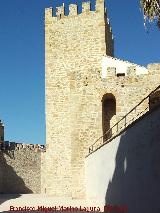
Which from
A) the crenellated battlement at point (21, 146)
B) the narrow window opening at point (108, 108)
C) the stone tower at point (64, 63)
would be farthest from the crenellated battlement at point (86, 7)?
the crenellated battlement at point (21, 146)

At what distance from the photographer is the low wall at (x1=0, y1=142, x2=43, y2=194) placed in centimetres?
3328

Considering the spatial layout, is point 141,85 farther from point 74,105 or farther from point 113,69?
point 74,105

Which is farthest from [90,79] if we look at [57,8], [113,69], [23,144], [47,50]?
[23,144]

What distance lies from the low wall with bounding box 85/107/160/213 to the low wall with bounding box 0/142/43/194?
60.5 ft

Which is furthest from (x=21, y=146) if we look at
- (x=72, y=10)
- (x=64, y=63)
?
(x=72, y=10)

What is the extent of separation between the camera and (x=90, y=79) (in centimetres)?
2166

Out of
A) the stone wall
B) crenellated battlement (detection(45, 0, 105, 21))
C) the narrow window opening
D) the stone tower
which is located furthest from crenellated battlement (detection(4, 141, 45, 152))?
the narrow window opening

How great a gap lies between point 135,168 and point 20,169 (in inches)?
987

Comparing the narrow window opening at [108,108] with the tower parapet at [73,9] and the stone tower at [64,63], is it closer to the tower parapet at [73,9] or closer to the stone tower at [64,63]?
the stone tower at [64,63]

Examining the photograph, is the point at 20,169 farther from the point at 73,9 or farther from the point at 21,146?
the point at 73,9

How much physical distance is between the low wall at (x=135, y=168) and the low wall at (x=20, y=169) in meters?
18.4

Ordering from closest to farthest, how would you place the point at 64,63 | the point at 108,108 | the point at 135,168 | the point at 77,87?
the point at 135,168 < the point at 77,87 < the point at 108,108 < the point at 64,63

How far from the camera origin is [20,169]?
34375 millimetres

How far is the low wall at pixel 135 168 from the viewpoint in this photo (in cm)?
871
